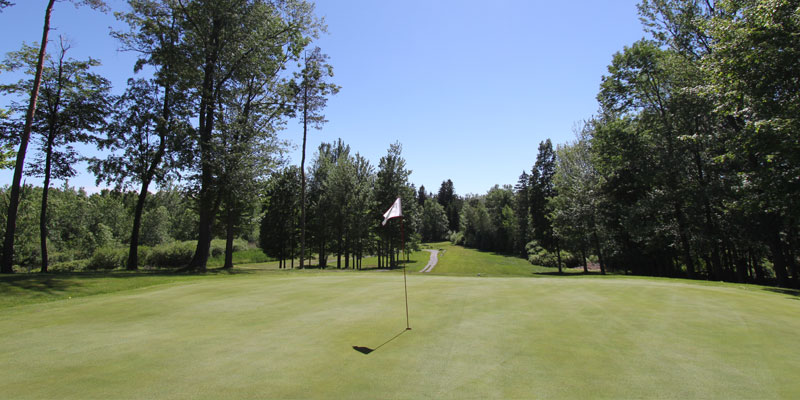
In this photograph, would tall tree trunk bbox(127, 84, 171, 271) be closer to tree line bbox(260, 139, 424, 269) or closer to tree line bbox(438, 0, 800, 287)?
tree line bbox(260, 139, 424, 269)

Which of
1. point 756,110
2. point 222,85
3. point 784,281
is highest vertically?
point 222,85

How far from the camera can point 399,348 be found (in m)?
5.67

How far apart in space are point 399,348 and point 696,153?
27.8 m

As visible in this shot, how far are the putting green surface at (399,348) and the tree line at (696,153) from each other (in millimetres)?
11565

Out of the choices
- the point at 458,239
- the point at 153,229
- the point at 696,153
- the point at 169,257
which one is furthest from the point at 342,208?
the point at 458,239

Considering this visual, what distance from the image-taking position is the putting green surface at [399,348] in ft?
13.7

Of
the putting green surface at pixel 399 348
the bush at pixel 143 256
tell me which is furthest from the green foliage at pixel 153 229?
the putting green surface at pixel 399 348

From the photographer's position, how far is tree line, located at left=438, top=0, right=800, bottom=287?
15.3m

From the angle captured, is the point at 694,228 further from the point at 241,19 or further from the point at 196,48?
the point at 196,48

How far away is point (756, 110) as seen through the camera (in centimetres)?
1612

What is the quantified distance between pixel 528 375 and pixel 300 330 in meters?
4.16

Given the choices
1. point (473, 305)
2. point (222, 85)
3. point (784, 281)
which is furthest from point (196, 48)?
point (784, 281)

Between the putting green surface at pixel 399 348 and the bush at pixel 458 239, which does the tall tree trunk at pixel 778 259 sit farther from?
the bush at pixel 458 239

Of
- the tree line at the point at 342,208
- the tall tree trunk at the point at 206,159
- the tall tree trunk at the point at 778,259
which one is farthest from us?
the tree line at the point at 342,208
